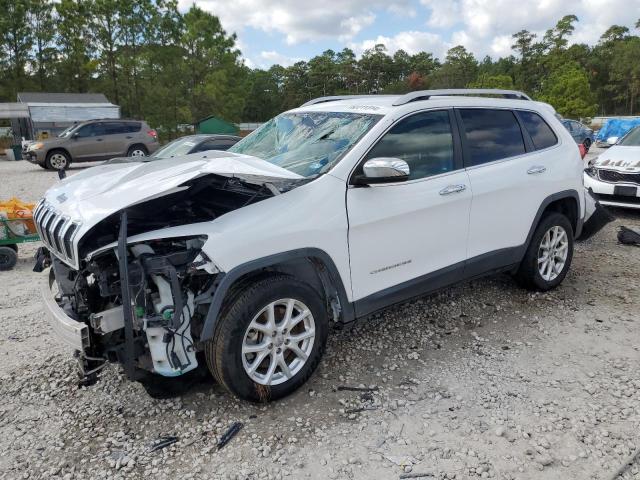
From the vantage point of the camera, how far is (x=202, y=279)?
114 inches

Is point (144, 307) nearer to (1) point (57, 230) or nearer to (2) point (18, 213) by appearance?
(1) point (57, 230)

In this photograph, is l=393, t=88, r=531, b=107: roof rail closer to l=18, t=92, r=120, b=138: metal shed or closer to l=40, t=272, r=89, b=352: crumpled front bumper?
l=40, t=272, r=89, b=352: crumpled front bumper

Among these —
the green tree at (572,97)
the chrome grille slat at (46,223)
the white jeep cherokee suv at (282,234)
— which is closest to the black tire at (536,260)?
the white jeep cherokee suv at (282,234)

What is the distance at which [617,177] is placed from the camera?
792 centimetres

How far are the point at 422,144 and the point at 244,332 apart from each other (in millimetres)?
1941

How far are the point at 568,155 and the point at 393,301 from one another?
2.57m

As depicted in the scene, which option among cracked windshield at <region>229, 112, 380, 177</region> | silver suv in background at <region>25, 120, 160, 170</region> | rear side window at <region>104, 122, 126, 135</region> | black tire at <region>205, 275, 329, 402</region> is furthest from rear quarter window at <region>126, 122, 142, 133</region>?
black tire at <region>205, 275, 329, 402</region>

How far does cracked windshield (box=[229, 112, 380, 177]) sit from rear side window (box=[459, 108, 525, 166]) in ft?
3.03

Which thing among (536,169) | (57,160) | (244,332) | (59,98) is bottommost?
(244,332)

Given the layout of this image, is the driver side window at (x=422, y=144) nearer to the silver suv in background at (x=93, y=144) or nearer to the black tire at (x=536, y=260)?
the black tire at (x=536, y=260)

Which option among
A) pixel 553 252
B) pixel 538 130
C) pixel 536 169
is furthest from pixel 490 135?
pixel 553 252

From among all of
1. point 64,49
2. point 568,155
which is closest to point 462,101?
point 568,155

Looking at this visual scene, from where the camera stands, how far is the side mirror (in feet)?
10.3

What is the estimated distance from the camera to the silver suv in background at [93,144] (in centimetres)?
1731
